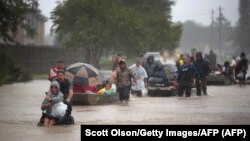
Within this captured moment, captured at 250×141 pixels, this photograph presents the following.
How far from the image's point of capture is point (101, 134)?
11641mm

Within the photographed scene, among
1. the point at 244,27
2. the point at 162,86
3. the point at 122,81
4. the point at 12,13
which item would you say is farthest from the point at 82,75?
the point at 244,27

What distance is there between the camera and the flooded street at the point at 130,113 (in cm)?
1553

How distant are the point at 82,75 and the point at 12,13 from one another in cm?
1669

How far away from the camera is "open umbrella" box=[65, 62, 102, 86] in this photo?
77.9 ft

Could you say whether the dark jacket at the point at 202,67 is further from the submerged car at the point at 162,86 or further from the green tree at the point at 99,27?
the green tree at the point at 99,27

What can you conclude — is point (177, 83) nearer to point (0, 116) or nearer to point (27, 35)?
point (0, 116)

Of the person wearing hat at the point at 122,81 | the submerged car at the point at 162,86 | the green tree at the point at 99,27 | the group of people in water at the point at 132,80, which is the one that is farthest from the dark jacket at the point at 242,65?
the green tree at the point at 99,27

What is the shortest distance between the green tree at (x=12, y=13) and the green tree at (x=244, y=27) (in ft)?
268

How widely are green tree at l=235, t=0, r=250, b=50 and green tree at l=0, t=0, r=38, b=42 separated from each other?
81.6 meters

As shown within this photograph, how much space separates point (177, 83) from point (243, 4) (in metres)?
97.1

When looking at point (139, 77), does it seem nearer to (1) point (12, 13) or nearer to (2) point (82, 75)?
(2) point (82, 75)
